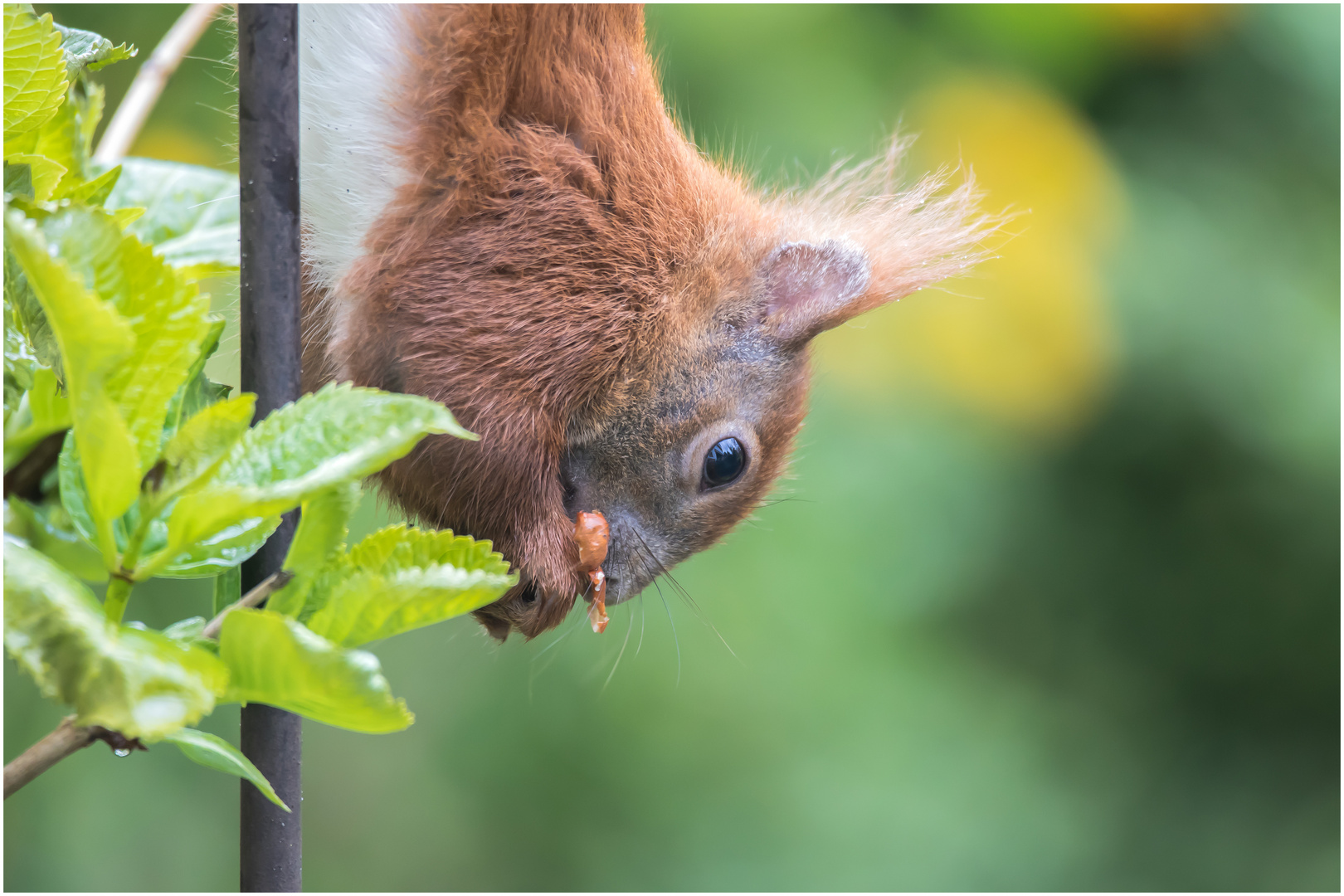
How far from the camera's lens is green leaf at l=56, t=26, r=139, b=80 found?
55 cm

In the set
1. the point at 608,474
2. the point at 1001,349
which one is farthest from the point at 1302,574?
the point at 608,474

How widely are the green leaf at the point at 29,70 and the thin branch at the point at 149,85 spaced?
0.91ft

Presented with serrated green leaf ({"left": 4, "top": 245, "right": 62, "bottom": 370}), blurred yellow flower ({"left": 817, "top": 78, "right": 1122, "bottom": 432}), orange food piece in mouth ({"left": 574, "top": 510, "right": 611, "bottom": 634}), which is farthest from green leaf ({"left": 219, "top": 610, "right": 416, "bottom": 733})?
blurred yellow flower ({"left": 817, "top": 78, "right": 1122, "bottom": 432})

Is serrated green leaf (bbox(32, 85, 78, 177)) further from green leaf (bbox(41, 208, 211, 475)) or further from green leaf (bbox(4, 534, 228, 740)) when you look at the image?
green leaf (bbox(4, 534, 228, 740))

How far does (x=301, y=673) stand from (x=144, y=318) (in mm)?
143

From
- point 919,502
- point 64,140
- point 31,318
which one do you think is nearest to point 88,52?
A: point 64,140

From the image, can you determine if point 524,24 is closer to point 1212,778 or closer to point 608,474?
point 608,474

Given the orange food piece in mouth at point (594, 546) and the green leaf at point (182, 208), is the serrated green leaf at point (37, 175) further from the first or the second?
the orange food piece in mouth at point (594, 546)

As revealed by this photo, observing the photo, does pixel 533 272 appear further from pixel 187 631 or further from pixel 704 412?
pixel 187 631

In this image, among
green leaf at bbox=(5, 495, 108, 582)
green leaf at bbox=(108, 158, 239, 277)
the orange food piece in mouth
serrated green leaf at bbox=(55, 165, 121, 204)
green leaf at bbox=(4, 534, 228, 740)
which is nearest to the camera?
green leaf at bbox=(4, 534, 228, 740)

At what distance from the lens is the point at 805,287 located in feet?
3.19

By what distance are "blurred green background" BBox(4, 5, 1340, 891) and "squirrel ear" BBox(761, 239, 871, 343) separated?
92 centimetres

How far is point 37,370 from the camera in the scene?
0.42 metres

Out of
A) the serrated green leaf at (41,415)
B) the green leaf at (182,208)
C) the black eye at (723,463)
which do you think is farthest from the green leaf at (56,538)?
the black eye at (723,463)
